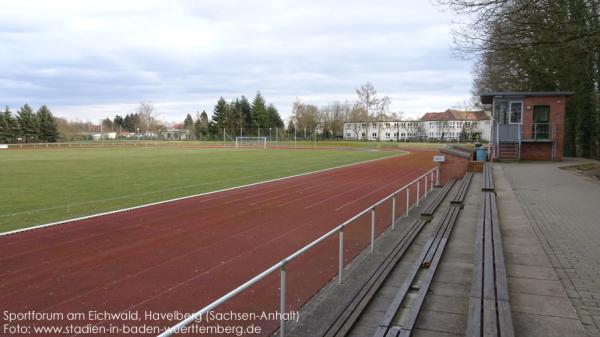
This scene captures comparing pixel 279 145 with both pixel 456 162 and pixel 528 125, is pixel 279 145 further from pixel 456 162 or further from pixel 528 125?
pixel 528 125

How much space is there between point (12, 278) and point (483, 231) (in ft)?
26.4

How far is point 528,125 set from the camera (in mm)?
30156

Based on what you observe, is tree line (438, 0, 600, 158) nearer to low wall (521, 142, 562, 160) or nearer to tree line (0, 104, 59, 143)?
low wall (521, 142, 562, 160)

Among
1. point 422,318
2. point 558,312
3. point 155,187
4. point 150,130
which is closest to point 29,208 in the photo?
point 155,187

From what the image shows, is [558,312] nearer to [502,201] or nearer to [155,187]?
[502,201]

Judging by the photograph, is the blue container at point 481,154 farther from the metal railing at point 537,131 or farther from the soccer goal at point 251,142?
the soccer goal at point 251,142

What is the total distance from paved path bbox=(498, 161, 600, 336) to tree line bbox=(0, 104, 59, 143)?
90862mm

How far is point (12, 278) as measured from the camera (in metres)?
6.42

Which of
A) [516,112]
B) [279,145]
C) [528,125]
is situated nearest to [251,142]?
[279,145]

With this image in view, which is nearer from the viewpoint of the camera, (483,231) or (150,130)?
(483,231)

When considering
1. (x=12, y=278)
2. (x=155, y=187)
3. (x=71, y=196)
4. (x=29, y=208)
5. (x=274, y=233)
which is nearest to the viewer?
A: (x=12, y=278)

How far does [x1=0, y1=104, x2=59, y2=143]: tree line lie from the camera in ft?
270

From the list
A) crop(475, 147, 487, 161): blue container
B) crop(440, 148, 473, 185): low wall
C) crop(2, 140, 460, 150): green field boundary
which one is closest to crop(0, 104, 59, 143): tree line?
crop(2, 140, 460, 150): green field boundary

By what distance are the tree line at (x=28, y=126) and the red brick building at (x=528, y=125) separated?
85466 millimetres
